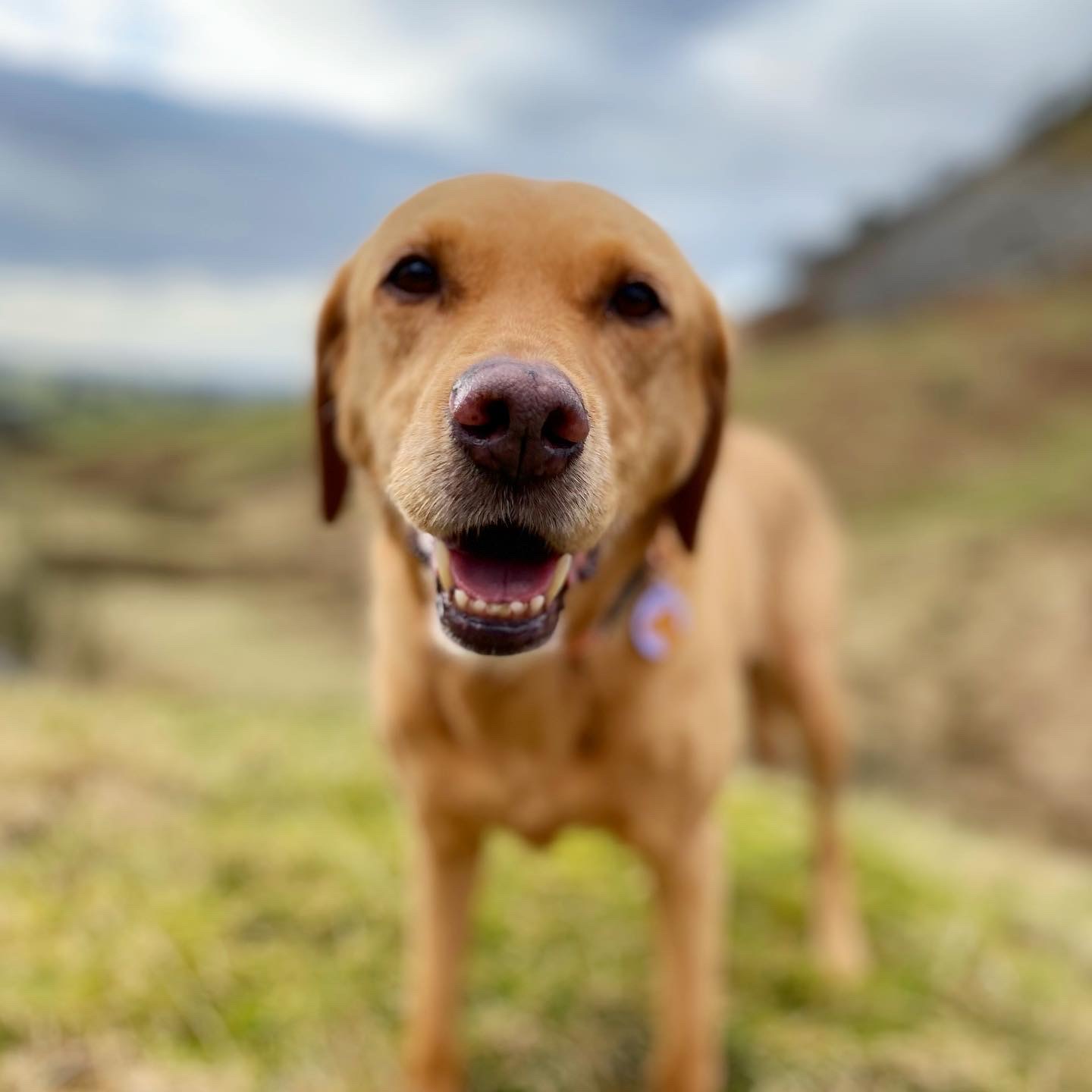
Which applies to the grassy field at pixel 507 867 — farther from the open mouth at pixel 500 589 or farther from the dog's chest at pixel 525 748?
the open mouth at pixel 500 589

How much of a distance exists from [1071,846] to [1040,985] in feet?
12.5

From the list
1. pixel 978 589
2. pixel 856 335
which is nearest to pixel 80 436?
pixel 856 335

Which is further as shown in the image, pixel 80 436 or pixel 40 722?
pixel 80 436

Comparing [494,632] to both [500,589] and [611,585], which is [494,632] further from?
[611,585]

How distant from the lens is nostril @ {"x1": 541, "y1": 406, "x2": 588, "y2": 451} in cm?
133

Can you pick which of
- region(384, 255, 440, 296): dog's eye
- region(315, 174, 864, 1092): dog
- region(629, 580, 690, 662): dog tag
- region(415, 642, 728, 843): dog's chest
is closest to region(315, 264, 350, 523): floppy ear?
region(315, 174, 864, 1092): dog

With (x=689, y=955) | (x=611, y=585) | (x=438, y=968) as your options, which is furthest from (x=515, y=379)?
(x=438, y=968)

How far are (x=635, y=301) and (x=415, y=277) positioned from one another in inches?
14.9

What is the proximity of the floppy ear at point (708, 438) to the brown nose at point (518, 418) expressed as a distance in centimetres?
69

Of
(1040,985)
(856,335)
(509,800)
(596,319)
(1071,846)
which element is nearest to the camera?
(596,319)

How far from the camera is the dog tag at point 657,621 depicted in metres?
2.07

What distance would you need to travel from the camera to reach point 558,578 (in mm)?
1583

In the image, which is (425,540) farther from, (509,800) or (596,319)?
(509,800)

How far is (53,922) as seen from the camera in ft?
10.3
